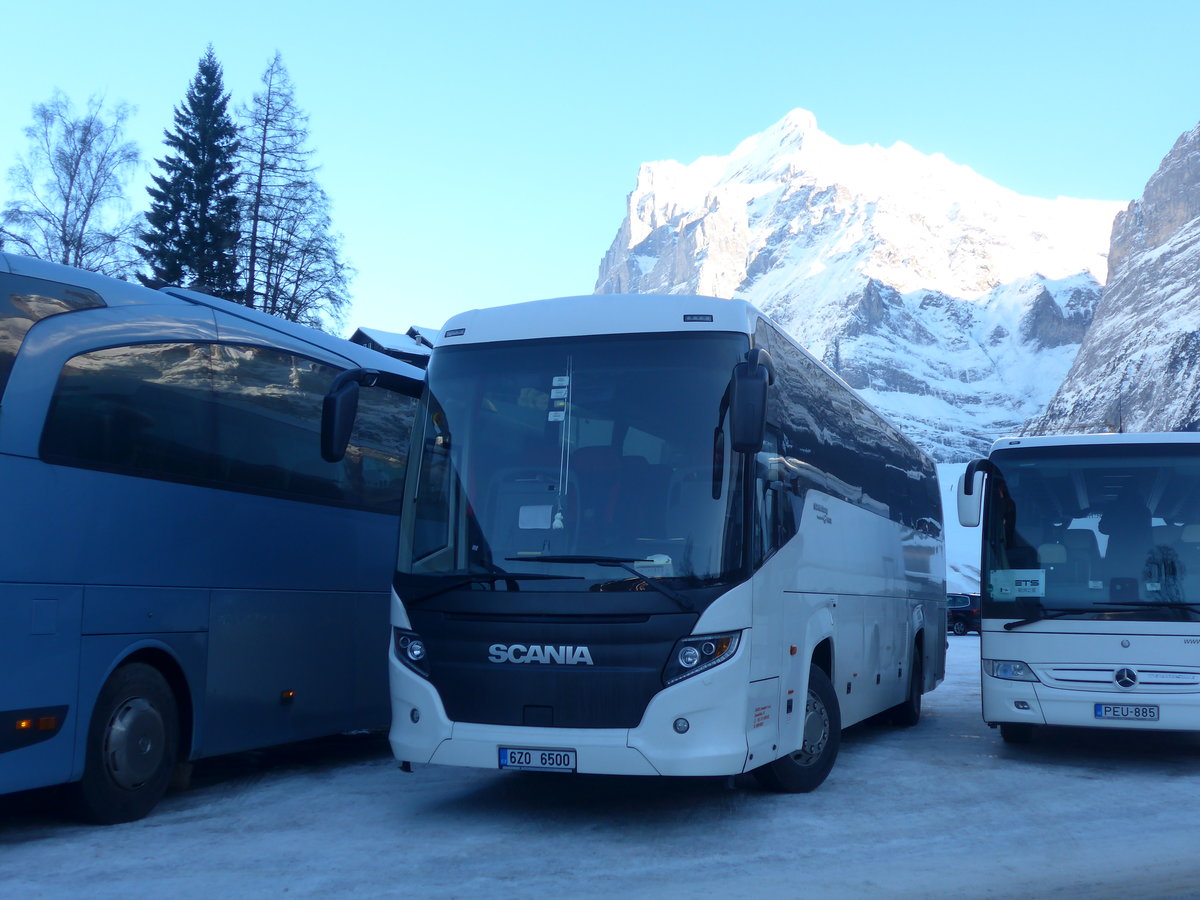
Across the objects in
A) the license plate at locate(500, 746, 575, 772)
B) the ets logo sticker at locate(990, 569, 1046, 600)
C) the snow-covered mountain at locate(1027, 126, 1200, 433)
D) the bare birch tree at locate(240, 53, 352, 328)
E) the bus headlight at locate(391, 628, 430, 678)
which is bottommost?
the license plate at locate(500, 746, 575, 772)

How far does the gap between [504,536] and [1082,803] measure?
420cm

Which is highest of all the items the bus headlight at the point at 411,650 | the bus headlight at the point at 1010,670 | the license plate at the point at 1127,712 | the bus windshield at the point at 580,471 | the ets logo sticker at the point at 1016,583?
the bus windshield at the point at 580,471

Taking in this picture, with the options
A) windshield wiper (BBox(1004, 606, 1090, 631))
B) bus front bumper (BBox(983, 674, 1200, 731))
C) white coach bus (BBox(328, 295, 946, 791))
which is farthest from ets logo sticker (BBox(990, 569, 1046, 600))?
white coach bus (BBox(328, 295, 946, 791))

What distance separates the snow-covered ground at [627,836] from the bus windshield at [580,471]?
1.37m

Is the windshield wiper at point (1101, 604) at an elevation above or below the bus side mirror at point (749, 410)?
below

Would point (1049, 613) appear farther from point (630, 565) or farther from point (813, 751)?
point (630, 565)

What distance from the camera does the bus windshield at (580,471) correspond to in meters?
6.71

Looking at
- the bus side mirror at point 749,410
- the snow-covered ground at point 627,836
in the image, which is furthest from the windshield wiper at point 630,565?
the snow-covered ground at point 627,836

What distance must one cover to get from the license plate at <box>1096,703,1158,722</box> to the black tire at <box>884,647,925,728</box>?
3.02 meters

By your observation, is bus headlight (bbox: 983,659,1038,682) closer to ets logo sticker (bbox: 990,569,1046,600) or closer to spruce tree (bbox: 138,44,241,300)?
ets logo sticker (bbox: 990,569,1046,600)

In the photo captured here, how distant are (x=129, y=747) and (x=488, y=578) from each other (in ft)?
7.37

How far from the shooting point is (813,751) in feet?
26.9

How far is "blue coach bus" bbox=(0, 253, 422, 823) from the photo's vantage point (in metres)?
6.45

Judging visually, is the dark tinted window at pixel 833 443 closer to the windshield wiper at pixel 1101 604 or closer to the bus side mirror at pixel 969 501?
the bus side mirror at pixel 969 501
